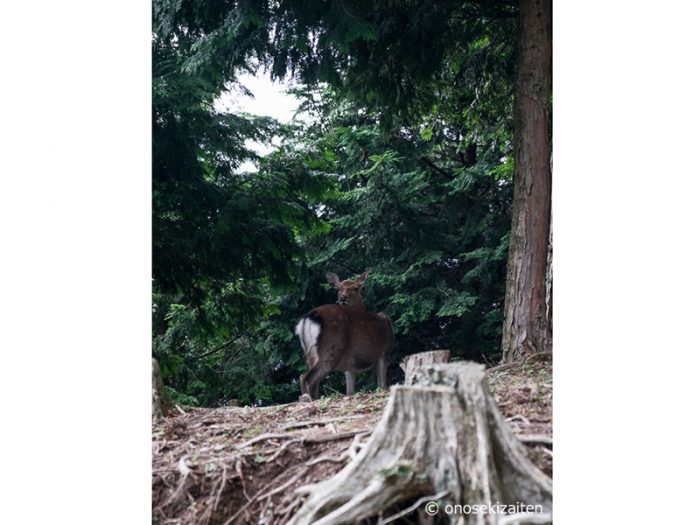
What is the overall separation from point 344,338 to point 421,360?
738mm

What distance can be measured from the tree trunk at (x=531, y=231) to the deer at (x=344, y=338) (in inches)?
26.0

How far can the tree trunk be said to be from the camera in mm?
4203

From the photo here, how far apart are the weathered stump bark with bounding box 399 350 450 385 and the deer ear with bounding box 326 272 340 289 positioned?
0.59 metres

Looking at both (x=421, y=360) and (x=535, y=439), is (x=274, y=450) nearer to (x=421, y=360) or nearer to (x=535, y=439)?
(x=421, y=360)

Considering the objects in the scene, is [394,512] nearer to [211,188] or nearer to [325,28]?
[211,188]

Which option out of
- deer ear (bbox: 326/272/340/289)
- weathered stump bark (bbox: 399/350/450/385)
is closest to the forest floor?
weathered stump bark (bbox: 399/350/450/385)

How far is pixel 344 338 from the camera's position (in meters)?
4.58

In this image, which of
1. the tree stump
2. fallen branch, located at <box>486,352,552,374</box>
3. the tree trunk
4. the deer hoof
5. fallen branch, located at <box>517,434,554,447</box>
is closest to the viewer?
the tree stump

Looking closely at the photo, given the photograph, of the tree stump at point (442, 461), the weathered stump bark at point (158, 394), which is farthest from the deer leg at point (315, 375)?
the tree stump at point (442, 461)

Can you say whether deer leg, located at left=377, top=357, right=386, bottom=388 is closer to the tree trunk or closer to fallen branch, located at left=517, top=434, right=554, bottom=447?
the tree trunk

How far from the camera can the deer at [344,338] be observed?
166 inches

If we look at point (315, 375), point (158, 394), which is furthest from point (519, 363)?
point (158, 394)

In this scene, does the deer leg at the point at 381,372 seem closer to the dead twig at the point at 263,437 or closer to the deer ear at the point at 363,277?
the deer ear at the point at 363,277

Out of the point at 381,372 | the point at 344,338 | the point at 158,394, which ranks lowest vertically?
the point at 158,394
